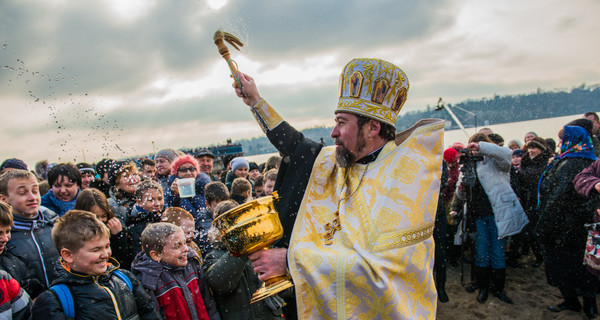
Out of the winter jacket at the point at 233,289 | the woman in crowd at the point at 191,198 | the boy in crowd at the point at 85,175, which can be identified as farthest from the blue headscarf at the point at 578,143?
the boy in crowd at the point at 85,175

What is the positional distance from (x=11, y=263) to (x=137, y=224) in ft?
3.89

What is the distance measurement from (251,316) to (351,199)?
58.5 inches

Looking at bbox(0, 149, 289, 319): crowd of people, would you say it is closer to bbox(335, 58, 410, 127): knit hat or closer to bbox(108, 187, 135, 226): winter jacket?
bbox(108, 187, 135, 226): winter jacket

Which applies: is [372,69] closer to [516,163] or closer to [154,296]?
[154,296]

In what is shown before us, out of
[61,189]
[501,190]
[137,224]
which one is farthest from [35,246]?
[501,190]

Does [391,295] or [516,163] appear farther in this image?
[516,163]

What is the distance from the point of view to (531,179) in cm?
607

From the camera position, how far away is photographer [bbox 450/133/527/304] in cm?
502

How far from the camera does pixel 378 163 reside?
2078mm

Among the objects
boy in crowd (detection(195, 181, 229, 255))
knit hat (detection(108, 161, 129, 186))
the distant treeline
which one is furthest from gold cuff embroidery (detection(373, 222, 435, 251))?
the distant treeline

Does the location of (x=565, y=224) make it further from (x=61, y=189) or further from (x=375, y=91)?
(x=61, y=189)

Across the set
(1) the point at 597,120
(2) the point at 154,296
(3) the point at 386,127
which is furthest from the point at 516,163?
(2) the point at 154,296

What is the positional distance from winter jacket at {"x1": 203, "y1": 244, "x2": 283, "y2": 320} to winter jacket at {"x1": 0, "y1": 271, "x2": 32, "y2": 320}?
1.23 m

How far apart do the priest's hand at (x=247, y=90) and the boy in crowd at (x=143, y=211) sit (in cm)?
220
